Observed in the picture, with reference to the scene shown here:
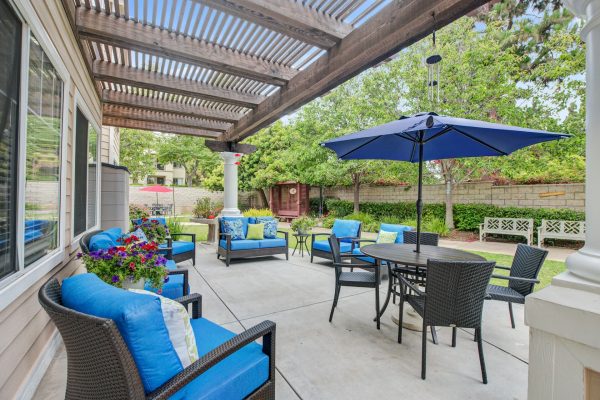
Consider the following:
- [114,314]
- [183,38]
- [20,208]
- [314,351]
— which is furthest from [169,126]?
[114,314]

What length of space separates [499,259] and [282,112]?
5115 mm

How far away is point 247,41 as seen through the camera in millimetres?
3404

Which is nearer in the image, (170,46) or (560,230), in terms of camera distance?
(170,46)

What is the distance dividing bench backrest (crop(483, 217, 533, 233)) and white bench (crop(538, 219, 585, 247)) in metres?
0.28

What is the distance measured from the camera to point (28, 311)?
191 cm

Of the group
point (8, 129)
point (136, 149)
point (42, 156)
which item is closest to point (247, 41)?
point (42, 156)

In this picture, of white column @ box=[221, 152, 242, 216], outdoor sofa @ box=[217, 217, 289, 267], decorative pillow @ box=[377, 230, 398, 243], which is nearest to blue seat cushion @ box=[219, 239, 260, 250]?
outdoor sofa @ box=[217, 217, 289, 267]

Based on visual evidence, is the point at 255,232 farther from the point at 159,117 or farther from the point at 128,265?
the point at 128,265

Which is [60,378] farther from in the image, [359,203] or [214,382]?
[359,203]

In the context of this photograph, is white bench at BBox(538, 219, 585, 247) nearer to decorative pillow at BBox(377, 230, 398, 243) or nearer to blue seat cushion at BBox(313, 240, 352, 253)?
decorative pillow at BBox(377, 230, 398, 243)

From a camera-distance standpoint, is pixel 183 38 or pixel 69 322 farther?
pixel 183 38

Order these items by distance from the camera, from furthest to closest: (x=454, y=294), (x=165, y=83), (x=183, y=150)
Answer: (x=183, y=150) < (x=165, y=83) < (x=454, y=294)

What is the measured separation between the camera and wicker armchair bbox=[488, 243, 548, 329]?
103 inches

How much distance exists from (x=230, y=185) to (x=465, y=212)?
7277mm
